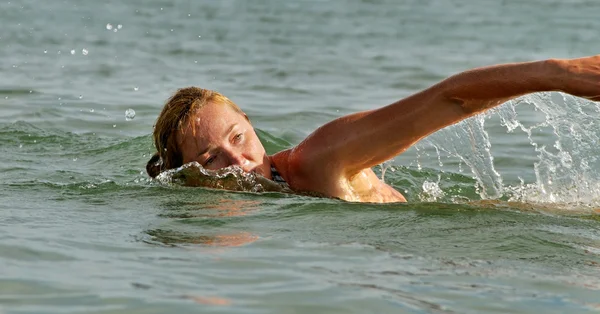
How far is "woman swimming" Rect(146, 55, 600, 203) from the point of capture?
5.12 meters

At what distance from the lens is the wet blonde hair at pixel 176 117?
240 inches

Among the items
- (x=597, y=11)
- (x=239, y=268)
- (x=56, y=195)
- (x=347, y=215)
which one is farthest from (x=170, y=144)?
(x=597, y=11)

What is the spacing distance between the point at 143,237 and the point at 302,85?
6.94 m

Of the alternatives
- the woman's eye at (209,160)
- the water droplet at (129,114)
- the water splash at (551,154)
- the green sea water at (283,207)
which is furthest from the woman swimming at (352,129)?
the water droplet at (129,114)

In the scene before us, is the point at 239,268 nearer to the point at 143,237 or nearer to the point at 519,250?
the point at 143,237

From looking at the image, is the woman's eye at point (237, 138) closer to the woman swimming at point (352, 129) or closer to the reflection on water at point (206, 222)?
the woman swimming at point (352, 129)

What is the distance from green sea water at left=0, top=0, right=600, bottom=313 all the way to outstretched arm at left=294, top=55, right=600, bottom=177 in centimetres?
26

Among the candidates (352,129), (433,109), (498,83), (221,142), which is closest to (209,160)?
(221,142)

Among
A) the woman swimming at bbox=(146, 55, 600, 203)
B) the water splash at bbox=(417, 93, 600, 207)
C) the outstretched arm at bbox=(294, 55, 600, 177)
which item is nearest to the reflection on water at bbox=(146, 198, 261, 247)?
the woman swimming at bbox=(146, 55, 600, 203)

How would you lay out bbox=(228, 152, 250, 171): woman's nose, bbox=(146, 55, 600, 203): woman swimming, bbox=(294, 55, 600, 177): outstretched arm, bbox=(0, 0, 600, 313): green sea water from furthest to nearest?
bbox=(228, 152, 250, 171): woman's nose → bbox=(146, 55, 600, 203): woman swimming → bbox=(294, 55, 600, 177): outstretched arm → bbox=(0, 0, 600, 313): green sea water

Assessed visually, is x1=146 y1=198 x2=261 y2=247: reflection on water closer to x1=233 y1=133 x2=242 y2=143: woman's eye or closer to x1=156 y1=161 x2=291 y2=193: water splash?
x1=156 y1=161 x2=291 y2=193: water splash

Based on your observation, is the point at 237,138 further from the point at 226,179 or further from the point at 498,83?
the point at 498,83

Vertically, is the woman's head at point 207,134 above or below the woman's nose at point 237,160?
above

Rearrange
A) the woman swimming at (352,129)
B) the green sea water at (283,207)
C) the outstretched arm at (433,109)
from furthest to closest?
the woman swimming at (352,129), the outstretched arm at (433,109), the green sea water at (283,207)
